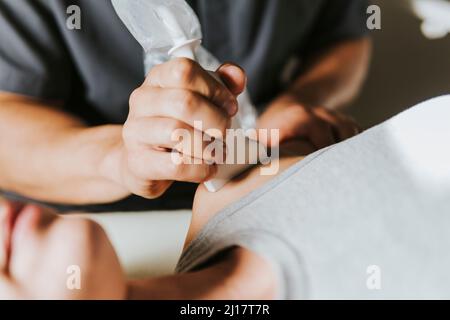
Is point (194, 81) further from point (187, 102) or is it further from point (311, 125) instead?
point (311, 125)

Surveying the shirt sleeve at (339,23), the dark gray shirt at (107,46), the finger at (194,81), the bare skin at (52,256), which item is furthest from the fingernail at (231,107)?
the shirt sleeve at (339,23)

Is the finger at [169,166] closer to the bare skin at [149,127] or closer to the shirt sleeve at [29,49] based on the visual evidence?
the bare skin at [149,127]

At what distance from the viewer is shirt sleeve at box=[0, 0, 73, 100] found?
0.49 m

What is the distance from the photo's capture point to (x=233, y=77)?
34cm

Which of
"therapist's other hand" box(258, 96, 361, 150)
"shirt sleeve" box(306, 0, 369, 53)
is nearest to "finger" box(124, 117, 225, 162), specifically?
"therapist's other hand" box(258, 96, 361, 150)

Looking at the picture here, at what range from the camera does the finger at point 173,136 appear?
1.07 ft

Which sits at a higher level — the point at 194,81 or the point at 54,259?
the point at 194,81

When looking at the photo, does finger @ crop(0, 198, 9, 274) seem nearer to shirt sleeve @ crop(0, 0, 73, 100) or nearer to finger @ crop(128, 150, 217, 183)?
finger @ crop(128, 150, 217, 183)

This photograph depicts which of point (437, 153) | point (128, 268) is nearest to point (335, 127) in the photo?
point (437, 153)

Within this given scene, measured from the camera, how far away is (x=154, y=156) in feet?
1.13

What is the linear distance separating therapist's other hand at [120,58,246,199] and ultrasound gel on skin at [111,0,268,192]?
0.02m

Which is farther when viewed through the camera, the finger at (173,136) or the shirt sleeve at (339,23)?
the shirt sleeve at (339,23)

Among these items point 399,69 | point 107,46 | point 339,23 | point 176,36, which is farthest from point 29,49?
point 399,69

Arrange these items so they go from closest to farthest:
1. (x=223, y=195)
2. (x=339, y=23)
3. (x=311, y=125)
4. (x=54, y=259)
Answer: (x=54, y=259)
(x=223, y=195)
(x=311, y=125)
(x=339, y=23)
